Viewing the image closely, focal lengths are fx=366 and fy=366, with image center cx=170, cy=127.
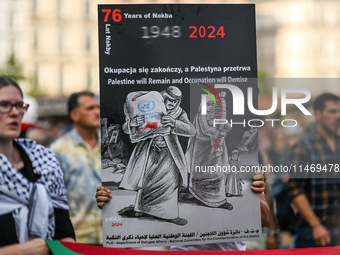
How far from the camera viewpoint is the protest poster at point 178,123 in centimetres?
179

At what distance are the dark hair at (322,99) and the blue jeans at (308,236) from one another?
2.50 ft

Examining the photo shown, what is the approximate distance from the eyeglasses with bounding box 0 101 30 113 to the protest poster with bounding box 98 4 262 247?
503 mm

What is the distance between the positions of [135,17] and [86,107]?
62 centimetres

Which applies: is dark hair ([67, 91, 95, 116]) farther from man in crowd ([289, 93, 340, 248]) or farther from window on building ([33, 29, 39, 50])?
man in crowd ([289, 93, 340, 248])

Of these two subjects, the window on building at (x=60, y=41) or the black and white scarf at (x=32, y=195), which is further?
the window on building at (x=60, y=41)

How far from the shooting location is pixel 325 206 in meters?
2.30

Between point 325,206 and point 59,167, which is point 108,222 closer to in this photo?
point 59,167

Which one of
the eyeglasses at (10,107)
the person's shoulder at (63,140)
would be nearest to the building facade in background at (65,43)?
the eyeglasses at (10,107)

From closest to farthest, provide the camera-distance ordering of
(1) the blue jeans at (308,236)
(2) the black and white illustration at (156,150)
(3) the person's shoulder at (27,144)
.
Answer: (2) the black and white illustration at (156,150), (3) the person's shoulder at (27,144), (1) the blue jeans at (308,236)

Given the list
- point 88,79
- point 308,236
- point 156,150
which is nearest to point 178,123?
point 156,150

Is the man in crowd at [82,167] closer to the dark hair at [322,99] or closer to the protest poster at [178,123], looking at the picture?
the protest poster at [178,123]

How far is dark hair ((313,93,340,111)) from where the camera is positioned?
6.96ft

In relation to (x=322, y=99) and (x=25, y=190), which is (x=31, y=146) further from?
(x=322, y=99)

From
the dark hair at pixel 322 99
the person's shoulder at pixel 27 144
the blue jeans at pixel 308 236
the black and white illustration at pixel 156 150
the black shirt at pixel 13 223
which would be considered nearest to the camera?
the black and white illustration at pixel 156 150
